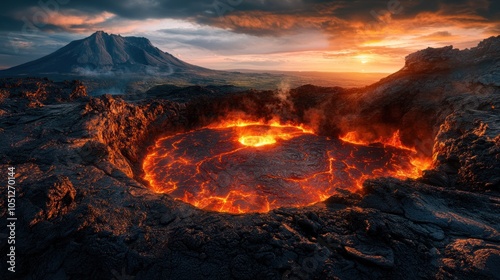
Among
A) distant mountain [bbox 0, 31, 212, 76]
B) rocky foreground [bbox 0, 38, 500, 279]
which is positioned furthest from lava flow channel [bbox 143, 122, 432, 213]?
distant mountain [bbox 0, 31, 212, 76]

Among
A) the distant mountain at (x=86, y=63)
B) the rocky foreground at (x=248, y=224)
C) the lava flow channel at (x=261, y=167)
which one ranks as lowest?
the lava flow channel at (x=261, y=167)

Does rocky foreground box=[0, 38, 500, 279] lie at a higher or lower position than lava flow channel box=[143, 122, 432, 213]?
higher

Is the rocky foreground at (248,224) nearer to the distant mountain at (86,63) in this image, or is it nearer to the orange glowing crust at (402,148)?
the orange glowing crust at (402,148)

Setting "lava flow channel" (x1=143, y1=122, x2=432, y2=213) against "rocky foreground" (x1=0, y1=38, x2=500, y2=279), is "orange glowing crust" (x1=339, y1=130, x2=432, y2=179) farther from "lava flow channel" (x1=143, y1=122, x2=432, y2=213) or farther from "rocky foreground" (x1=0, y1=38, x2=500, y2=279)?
"rocky foreground" (x1=0, y1=38, x2=500, y2=279)

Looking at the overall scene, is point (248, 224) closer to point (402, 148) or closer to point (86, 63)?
point (402, 148)

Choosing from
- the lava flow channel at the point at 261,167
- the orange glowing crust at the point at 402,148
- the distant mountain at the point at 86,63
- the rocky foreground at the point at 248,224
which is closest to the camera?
the rocky foreground at the point at 248,224

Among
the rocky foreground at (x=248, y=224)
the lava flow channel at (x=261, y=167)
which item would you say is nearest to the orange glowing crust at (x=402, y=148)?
the lava flow channel at (x=261, y=167)

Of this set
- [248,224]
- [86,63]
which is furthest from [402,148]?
[86,63]

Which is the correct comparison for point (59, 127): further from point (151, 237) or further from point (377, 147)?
point (377, 147)

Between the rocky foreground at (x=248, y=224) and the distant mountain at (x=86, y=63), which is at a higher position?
the distant mountain at (x=86, y=63)

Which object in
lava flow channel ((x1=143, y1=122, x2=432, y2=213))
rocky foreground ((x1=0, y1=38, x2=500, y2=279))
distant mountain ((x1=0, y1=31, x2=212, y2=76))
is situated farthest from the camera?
distant mountain ((x1=0, y1=31, x2=212, y2=76))
